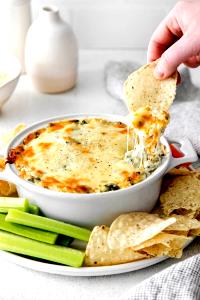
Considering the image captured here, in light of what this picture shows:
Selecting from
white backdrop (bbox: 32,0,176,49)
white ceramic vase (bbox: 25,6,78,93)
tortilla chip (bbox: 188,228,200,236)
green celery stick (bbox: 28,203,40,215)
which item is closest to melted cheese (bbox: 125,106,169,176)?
tortilla chip (bbox: 188,228,200,236)

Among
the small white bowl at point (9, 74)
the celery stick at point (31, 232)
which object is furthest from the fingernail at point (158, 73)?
the small white bowl at point (9, 74)

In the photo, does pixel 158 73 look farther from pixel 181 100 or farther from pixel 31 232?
pixel 181 100

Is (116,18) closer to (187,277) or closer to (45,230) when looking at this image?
(45,230)

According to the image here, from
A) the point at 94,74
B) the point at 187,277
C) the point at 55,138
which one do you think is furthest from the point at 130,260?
the point at 94,74

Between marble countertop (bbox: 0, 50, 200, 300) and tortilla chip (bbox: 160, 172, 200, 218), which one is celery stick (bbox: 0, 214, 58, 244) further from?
tortilla chip (bbox: 160, 172, 200, 218)

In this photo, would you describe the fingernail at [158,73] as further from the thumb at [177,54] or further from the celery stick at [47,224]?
the celery stick at [47,224]
